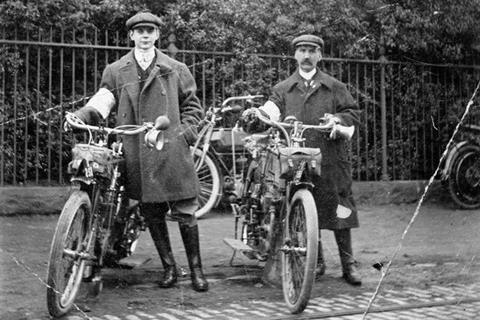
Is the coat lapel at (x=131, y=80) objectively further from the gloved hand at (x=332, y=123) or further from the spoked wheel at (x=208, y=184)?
the spoked wheel at (x=208, y=184)

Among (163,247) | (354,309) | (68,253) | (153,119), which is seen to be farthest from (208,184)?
(68,253)

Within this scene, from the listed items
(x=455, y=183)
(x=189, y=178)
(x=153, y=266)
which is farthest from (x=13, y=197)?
(x=455, y=183)

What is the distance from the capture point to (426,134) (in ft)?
36.0

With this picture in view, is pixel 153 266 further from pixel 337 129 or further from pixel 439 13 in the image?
pixel 439 13

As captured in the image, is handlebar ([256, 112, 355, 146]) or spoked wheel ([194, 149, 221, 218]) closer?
handlebar ([256, 112, 355, 146])

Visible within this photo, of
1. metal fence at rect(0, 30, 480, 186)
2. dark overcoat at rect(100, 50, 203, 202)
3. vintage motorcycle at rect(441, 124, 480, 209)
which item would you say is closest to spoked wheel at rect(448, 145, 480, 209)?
vintage motorcycle at rect(441, 124, 480, 209)

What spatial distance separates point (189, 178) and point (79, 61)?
403 centimetres

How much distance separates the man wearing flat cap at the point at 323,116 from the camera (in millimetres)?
6273

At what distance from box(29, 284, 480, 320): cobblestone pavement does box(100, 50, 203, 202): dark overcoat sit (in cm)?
100

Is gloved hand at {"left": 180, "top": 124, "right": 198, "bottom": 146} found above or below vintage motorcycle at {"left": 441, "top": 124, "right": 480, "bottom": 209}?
above

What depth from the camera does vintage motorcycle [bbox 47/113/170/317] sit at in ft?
15.6

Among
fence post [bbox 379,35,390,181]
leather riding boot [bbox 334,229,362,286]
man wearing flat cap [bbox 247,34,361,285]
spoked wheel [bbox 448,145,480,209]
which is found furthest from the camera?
fence post [bbox 379,35,390,181]

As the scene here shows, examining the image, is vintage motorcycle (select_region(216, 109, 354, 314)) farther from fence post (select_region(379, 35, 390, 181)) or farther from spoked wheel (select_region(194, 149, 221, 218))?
fence post (select_region(379, 35, 390, 181))

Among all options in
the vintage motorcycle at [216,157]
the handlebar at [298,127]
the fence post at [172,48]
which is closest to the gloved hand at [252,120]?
the handlebar at [298,127]
